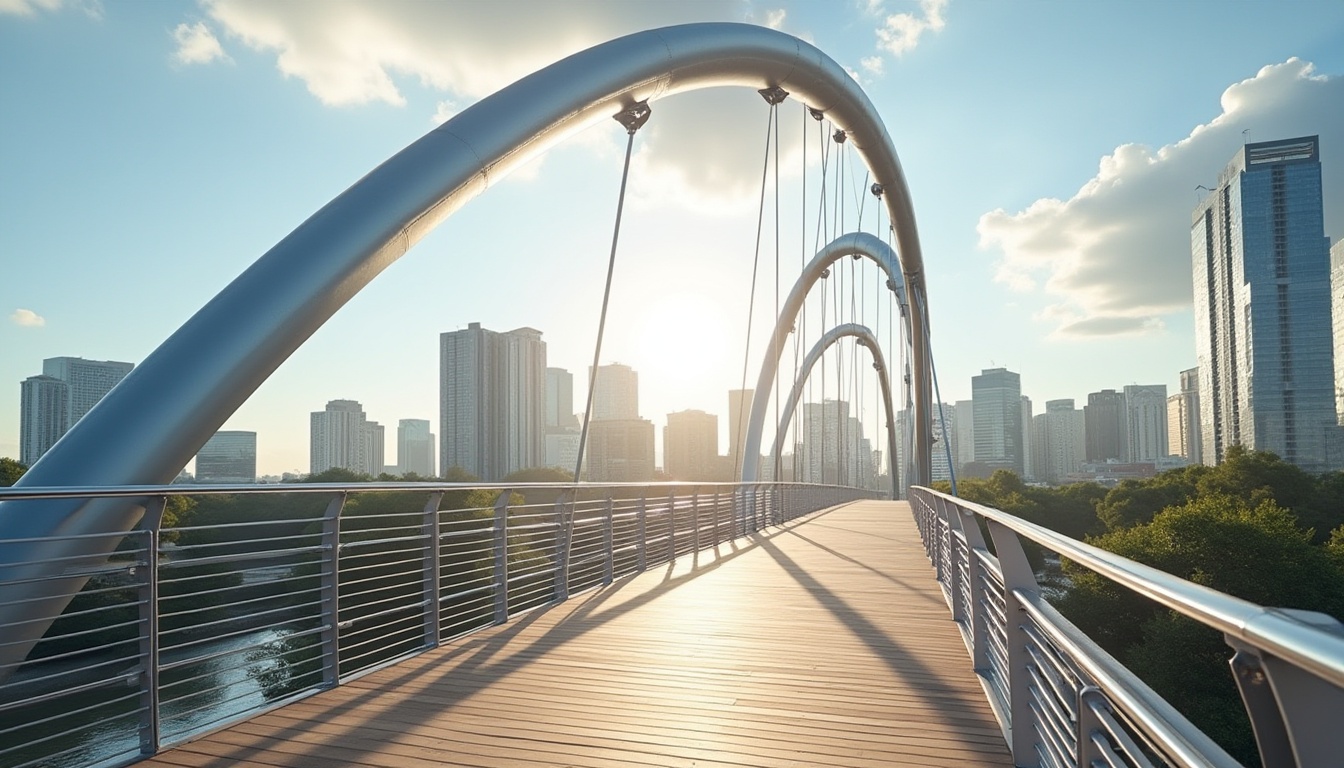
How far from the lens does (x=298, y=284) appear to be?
596cm

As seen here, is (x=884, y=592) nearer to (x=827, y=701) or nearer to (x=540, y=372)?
(x=827, y=701)

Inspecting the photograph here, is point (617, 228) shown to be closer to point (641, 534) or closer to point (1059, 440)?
point (641, 534)

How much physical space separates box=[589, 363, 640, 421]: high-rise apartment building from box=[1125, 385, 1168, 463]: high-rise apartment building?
111 meters

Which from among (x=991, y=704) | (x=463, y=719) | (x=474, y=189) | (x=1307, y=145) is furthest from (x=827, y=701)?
(x=1307, y=145)

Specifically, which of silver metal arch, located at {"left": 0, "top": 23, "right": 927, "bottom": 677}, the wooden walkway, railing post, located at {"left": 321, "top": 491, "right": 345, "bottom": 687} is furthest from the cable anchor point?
railing post, located at {"left": 321, "top": 491, "right": 345, "bottom": 687}

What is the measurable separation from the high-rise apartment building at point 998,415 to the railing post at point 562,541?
166m

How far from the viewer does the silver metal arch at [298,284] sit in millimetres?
4594

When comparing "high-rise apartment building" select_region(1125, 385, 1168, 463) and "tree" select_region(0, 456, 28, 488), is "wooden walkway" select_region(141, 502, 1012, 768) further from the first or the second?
"high-rise apartment building" select_region(1125, 385, 1168, 463)

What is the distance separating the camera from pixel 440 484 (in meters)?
5.49

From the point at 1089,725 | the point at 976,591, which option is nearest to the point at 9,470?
the point at 976,591

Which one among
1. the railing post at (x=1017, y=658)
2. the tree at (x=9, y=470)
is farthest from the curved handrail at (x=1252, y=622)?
the tree at (x=9, y=470)

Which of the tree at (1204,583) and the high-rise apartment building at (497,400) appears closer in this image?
the tree at (1204,583)

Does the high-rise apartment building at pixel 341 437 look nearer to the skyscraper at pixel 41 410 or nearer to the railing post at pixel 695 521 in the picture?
the skyscraper at pixel 41 410

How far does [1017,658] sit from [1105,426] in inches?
8047
